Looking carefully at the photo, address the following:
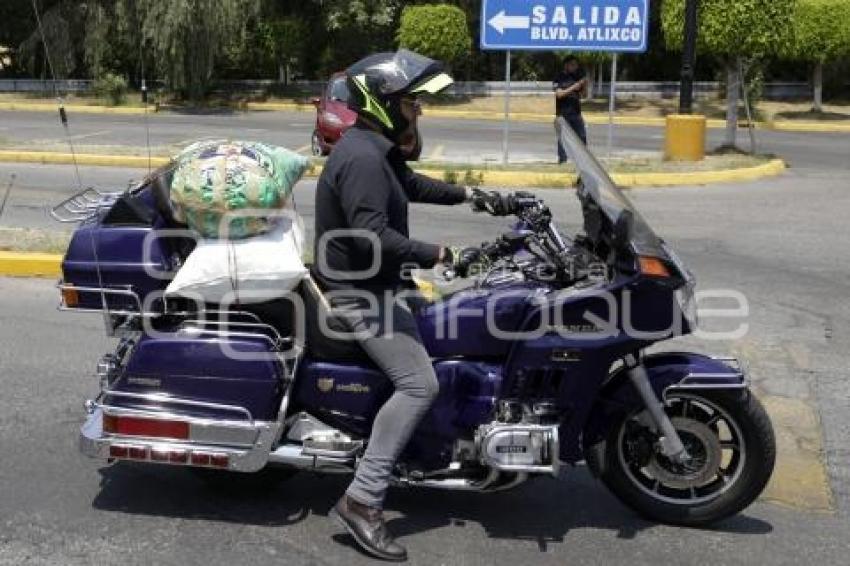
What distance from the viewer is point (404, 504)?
4.54 meters

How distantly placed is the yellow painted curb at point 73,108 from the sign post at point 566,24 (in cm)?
1513

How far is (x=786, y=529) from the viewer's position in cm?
434

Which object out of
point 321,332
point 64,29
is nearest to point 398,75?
point 321,332

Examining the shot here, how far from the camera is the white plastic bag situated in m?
4.08

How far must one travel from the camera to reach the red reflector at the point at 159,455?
4.19m

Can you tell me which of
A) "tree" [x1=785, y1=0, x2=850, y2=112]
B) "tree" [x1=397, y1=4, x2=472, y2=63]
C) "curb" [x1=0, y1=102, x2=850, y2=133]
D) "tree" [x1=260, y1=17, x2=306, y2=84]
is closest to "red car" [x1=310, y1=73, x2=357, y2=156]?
"curb" [x1=0, y1=102, x2=850, y2=133]

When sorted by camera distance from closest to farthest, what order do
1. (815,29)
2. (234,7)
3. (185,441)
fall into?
(185,441), (815,29), (234,7)

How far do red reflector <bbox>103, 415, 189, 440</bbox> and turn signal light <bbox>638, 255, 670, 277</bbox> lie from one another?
6.17ft

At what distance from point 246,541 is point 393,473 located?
648 mm

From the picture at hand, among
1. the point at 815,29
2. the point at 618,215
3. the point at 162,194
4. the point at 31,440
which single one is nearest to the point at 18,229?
the point at 31,440

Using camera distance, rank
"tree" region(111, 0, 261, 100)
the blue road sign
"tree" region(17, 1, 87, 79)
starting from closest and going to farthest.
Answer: the blue road sign → "tree" region(111, 0, 261, 100) → "tree" region(17, 1, 87, 79)

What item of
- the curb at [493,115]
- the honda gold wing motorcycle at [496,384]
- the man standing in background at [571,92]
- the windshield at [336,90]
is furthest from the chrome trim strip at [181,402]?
the curb at [493,115]

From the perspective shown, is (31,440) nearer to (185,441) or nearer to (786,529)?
Answer: (185,441)

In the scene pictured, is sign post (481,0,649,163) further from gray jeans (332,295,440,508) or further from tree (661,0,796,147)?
gray jeans (332,295,440,508)
